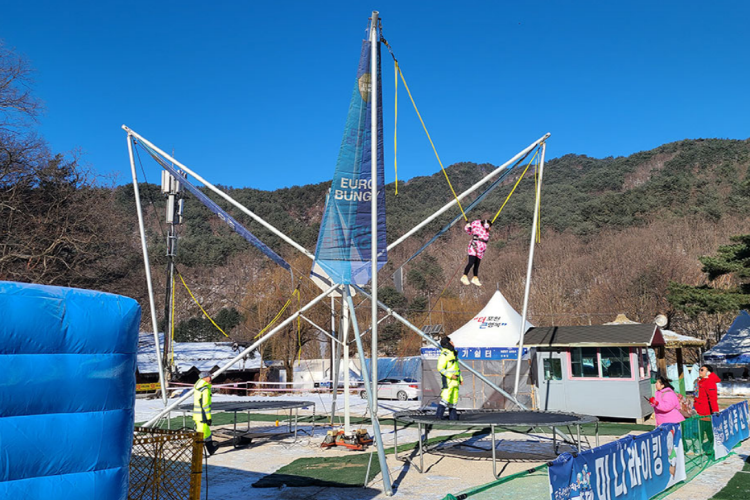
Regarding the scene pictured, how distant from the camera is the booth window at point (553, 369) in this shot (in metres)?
18.8

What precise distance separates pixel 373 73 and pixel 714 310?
20752mm

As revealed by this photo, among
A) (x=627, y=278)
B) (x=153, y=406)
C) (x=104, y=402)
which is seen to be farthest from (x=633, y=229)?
(x=104, y=402)

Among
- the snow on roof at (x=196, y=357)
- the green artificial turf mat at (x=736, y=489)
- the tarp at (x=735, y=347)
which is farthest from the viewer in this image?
the snow on roof at (x=196, y=357)

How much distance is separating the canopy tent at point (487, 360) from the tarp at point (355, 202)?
10.2 metres

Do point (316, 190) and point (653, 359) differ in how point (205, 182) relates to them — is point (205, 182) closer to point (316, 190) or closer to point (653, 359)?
point (653, 359)

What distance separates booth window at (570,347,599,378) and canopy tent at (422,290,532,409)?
1.78m

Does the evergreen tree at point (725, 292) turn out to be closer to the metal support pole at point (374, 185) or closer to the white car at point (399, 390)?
the white car at point (399, 390)

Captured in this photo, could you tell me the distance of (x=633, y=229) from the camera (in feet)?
167

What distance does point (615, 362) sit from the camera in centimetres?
1783

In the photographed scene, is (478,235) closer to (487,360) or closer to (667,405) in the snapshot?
(667,405)

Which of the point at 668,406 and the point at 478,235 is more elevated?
the point at 478,235

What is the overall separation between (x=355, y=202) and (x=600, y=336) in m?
10.6

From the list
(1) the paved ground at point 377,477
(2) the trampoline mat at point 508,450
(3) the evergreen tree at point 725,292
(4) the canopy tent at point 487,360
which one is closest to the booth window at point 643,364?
(4) the canopy tent at point 487,360

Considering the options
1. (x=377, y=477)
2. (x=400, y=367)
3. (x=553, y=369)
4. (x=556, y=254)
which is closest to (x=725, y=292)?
(x=553, y=369)
